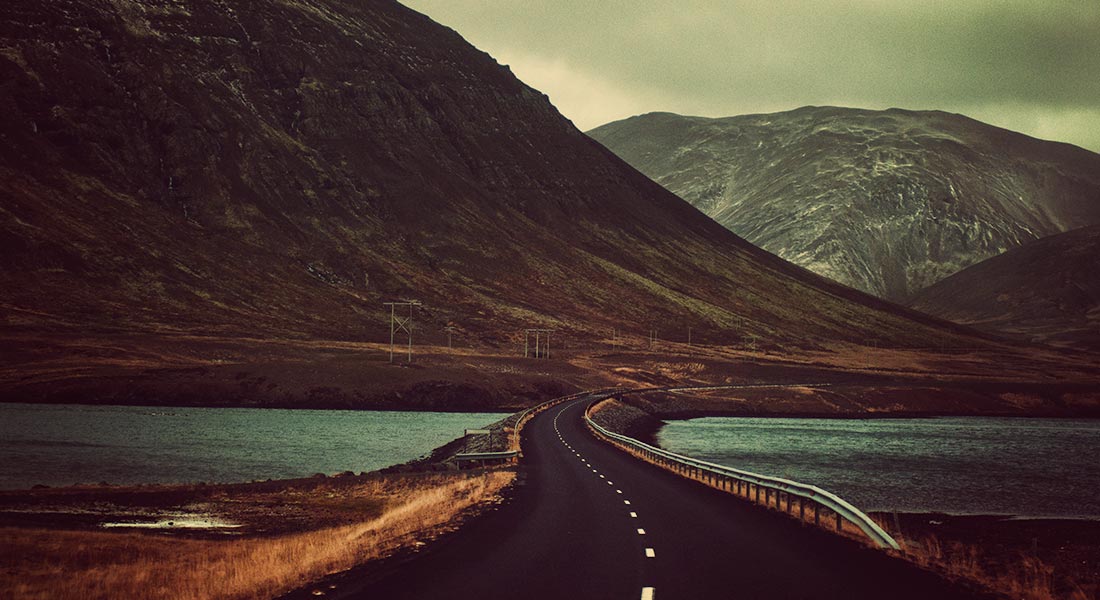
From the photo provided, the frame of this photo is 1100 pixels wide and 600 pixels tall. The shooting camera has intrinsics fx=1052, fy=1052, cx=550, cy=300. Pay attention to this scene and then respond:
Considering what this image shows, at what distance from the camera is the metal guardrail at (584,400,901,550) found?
883 inches

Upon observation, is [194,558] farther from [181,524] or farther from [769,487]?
[769,487]

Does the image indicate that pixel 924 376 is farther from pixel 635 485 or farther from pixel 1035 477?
pixel 635 485

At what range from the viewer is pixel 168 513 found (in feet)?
118

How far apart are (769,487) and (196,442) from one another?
4927 centimetres

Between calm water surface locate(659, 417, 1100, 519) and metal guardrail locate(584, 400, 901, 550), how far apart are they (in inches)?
290

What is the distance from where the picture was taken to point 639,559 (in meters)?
19.3

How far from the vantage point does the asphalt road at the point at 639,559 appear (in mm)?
16172

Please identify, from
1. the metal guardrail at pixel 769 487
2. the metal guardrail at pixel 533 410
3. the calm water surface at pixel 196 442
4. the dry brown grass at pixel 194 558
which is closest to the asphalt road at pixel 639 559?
the metal guardrail at pixel 769 487

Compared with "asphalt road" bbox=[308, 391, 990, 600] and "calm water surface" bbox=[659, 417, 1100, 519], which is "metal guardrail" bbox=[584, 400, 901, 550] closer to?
"asphalt road" bbox=[308, 391, 990, 600]

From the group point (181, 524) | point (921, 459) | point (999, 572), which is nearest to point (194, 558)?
point (181, 524)

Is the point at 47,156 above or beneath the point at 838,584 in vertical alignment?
above

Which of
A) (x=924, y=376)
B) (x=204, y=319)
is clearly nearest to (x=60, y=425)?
(x=204, y=319)

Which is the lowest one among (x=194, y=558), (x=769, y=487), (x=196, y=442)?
(x=196, y=442)

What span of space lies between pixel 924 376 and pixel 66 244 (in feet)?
497
